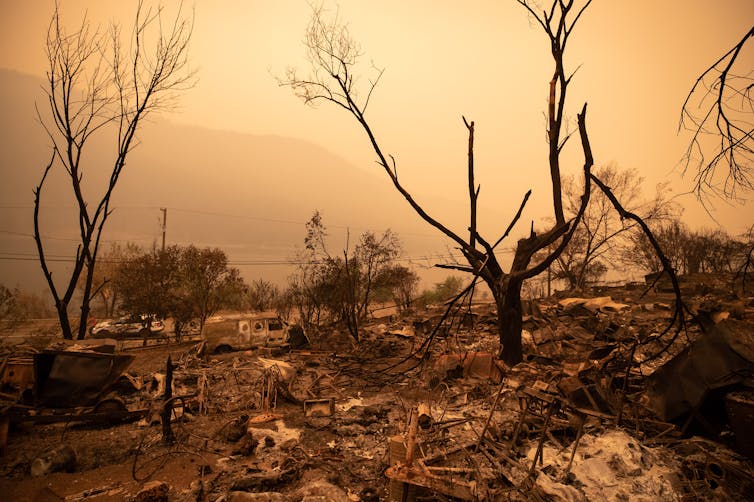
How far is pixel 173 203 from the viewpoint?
149 meters

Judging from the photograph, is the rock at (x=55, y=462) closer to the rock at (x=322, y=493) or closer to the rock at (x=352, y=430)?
the rock at (x=322, y=493)

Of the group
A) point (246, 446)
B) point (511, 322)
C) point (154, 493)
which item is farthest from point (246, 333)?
point (511, 322)

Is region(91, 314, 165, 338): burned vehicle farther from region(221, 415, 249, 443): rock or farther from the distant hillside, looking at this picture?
the distant hillside

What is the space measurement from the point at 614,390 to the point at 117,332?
1100 inches

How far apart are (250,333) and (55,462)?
8.98 meters

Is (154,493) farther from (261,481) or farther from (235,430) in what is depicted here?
(235,430)

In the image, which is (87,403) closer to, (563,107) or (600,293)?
(563,107)

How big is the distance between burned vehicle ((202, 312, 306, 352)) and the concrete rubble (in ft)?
16.0

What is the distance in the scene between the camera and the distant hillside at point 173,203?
107875 mm

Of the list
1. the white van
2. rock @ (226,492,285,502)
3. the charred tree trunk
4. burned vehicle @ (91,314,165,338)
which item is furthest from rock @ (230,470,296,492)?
burned vehicle @ (91,314,165,338)

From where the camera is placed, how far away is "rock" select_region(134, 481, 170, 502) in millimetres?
4145

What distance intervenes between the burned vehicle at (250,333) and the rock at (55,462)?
8171 millimetres

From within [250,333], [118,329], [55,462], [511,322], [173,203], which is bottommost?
[118,329]

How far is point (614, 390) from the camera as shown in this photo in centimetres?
527
